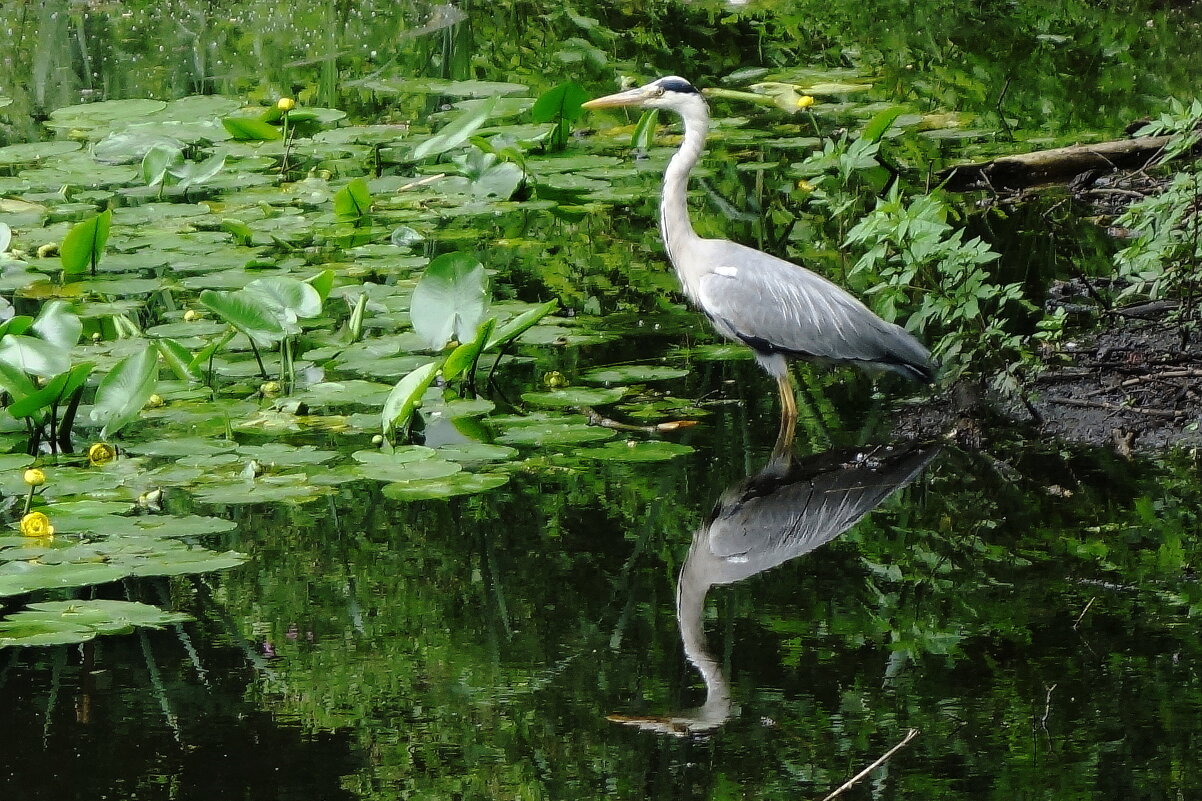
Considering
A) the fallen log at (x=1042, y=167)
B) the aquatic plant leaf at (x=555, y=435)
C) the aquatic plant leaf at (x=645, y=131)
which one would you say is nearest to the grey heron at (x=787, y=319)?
the aquatic plant leaf at (x=555, y=435)

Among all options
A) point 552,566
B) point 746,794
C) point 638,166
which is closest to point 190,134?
point 638,166

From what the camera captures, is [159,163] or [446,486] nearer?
[446,486]

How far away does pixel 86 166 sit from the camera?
27.1 feet

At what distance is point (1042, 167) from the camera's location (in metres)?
7.24

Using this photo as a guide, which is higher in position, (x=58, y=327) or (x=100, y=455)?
(x=58, y=327)

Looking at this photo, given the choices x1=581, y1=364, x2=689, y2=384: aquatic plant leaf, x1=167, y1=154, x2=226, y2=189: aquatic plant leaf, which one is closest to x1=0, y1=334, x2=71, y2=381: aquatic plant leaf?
x1=581, y1=364, x2=689, y2=384: aquatic plant leaf

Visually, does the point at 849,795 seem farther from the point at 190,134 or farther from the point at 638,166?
the point at 190,134

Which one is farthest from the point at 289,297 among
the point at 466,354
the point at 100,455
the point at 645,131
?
the point at 645,131

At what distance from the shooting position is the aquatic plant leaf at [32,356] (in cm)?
462

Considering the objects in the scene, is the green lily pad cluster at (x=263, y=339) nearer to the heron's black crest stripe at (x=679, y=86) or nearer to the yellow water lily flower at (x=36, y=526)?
the yellow water lily flower at (x=36, y=526)

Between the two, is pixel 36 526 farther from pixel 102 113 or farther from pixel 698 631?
pixel 102 113

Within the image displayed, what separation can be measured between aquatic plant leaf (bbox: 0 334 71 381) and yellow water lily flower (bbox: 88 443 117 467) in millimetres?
247

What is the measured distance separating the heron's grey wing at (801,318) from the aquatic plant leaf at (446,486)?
3.21ft

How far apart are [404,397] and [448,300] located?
692 mm
